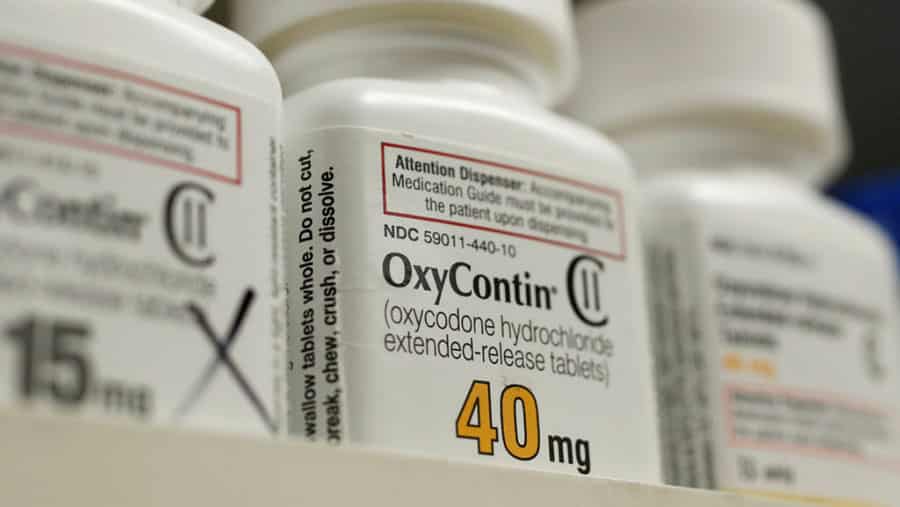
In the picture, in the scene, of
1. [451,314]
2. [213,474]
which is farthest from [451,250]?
[213,474]

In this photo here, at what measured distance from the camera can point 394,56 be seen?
0.48 meters

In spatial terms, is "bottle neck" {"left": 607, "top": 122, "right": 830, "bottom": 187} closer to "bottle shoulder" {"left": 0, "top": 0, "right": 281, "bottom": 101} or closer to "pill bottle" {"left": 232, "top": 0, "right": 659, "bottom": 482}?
"pill bottle" {"left": 232, "top": 0, "right": 659, "bottom": 482}

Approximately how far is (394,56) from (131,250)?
14cm

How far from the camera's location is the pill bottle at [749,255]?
0.54 m

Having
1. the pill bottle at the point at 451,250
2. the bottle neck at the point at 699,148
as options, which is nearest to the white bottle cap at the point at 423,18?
the pill bottle at the point at 451,250

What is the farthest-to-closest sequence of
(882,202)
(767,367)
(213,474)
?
(882,202) → (767,367) → (213,474)

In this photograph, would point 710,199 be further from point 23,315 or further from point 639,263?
point 23,315

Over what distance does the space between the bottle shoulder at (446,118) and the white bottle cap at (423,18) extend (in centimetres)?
2

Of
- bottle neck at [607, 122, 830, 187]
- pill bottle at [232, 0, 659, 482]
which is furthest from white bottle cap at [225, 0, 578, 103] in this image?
bottle neck at [607, 122, 830, 187]

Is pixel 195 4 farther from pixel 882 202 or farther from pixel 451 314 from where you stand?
pixel 882 202

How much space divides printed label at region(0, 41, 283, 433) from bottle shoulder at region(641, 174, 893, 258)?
211 mm

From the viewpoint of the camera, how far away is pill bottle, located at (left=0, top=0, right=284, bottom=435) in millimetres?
344

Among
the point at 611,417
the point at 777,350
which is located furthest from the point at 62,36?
the point at 777,350

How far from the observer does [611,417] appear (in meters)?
0.45
